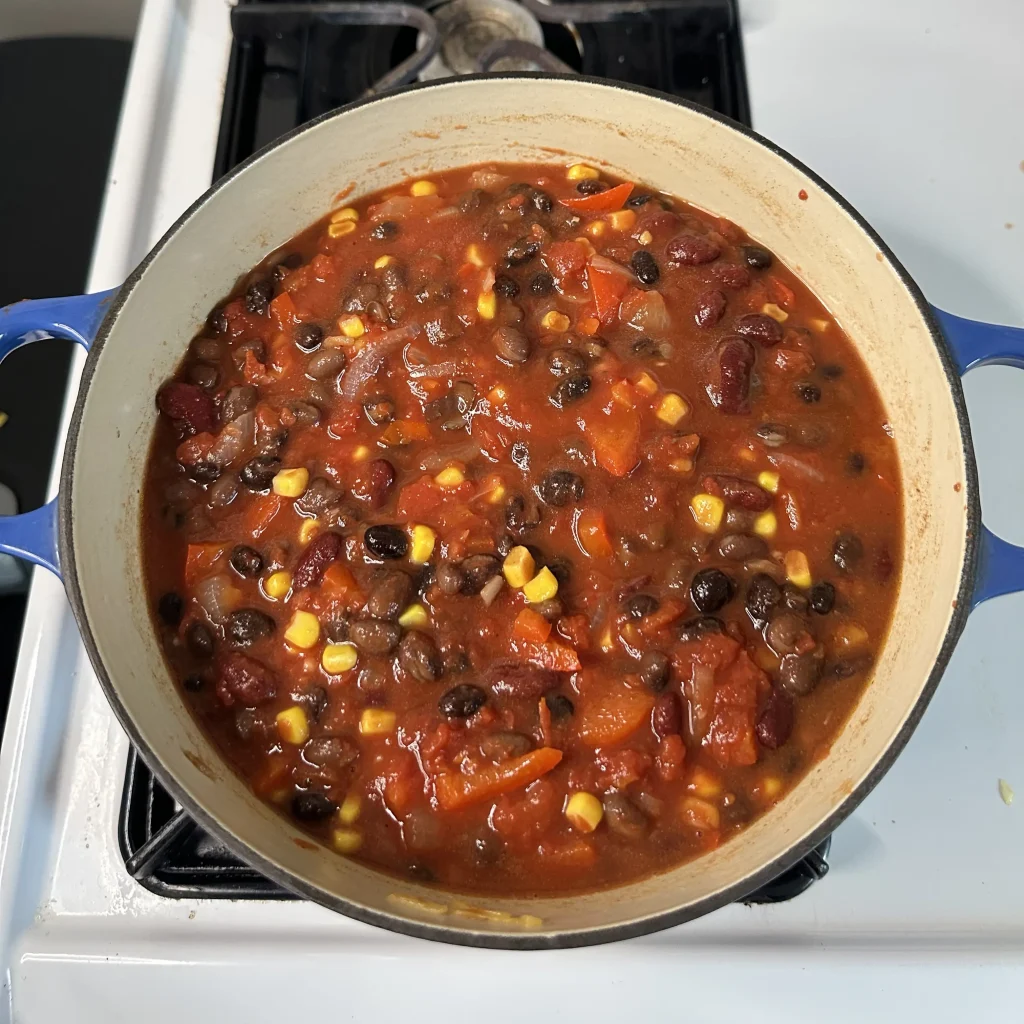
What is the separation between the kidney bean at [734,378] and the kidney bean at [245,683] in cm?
145

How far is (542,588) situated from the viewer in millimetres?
2201

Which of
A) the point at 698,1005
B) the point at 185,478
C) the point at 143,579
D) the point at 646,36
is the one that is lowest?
the point at 698,1005

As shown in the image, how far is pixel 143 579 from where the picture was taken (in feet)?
7.59

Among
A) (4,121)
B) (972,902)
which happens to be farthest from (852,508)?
(4,121)

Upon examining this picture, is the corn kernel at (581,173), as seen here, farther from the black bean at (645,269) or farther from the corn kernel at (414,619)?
the corn kernel at (414,619)

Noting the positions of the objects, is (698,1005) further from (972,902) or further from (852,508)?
(852,508)

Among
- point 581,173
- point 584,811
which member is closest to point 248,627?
point 584,811

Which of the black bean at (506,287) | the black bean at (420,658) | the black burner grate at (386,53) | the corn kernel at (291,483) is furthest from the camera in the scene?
the black burner grate at (386,53)

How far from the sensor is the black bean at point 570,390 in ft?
7.96

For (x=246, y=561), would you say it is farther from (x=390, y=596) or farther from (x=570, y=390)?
(x=570, y=390)

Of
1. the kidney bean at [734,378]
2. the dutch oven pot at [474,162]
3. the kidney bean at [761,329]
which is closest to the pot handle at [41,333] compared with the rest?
the dutch oven pot at [474,162]

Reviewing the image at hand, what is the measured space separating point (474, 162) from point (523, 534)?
1344 millimetres

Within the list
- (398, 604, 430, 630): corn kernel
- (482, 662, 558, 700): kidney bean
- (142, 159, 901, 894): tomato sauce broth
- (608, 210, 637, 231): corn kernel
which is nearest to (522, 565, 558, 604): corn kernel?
(142, 159, 901, 894): tomato sauce broth

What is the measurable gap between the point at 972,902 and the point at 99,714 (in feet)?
7.54
